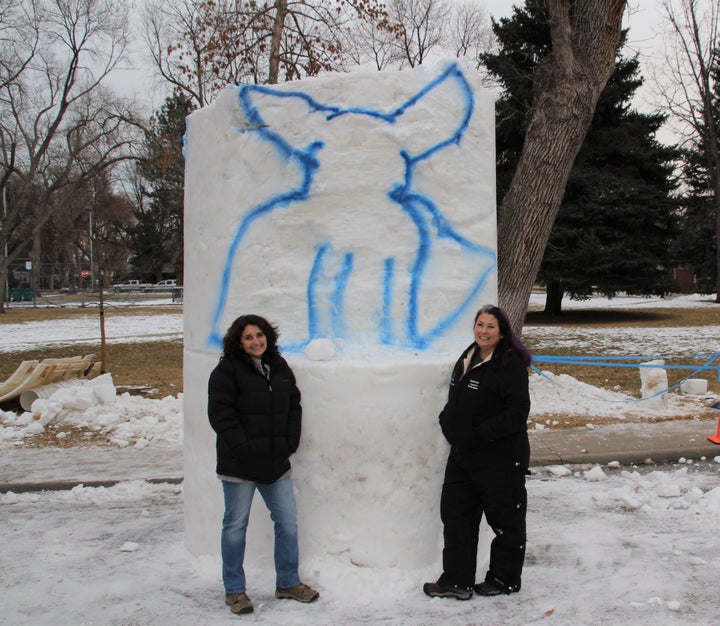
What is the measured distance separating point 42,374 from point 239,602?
21.8 ft

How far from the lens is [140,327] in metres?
22.0

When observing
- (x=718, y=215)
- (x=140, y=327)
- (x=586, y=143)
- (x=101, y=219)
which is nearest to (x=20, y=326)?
(x=140, y=327)

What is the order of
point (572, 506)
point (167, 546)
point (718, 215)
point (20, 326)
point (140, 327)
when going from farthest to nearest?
point (718, 215) → point (20, 326) → point (140, 327) → point (572, 506) → point (167, 546)

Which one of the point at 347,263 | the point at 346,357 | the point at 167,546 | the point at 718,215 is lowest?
the point at 167,546

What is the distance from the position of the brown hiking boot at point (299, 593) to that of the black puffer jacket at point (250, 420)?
596mm

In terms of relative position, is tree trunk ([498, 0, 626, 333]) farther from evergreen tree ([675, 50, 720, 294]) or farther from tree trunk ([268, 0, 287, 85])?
evergreen tree ([675, 50, 720, 294])

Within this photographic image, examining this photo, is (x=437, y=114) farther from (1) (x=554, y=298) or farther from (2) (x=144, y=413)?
(1) (x=554, y=298)

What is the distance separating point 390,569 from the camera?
3.76 metres

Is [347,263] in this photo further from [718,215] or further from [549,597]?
[718,215]

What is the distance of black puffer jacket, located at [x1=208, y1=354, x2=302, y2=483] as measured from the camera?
Result: 3406 millimetres

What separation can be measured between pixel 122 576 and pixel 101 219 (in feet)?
181

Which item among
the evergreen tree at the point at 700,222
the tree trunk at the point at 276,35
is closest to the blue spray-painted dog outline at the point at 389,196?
the tree trunk at the point at 276,35

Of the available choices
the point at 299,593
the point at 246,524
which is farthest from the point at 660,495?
the point at 246,524

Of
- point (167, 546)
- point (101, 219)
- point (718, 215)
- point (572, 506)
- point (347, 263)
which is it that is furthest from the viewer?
point (101, 219)
